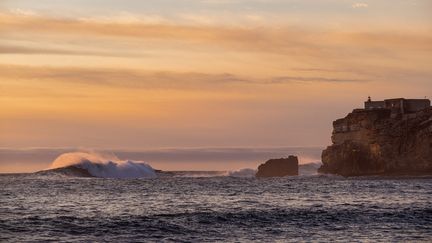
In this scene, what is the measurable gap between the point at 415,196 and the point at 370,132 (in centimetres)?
7841

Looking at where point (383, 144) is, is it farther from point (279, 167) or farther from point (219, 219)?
point (219, 219)

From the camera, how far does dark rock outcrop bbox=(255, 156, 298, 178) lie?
189250mm

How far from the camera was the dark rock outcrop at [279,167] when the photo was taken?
18925cm

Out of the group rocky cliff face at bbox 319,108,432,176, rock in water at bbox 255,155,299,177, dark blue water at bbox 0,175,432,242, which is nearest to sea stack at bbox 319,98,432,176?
rocky cliff face at bbox 319,108,432,176

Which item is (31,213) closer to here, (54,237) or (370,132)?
(54,237)

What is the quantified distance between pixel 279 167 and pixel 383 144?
46.5 metres

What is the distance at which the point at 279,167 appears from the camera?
629 ft

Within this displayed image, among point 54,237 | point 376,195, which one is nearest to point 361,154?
point 376,195

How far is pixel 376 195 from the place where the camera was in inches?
3031

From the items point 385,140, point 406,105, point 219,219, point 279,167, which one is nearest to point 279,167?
point 279,167

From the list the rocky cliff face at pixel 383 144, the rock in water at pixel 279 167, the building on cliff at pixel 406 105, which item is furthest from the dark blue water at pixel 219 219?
the rock in water at pixel 279 167

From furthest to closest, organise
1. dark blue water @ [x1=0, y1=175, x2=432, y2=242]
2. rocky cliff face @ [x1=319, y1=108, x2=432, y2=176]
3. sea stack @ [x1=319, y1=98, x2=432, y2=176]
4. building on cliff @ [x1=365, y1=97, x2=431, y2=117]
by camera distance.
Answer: building on cliff @ [x1=365, y1=97, x2=431, y2=117] < sea stack @ [x1=319, y1=98, x2=432, y2=176] < rocky cliff face @ [x1=319, y1=108, x2=432, y2=176] < dark blue water @ [x1=0, y1=175, x2=432, y2=242]

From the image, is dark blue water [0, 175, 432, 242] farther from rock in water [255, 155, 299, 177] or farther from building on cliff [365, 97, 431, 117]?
rock in water [255, 155, 299, 177]

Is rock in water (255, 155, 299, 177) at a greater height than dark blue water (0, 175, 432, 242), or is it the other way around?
rock in water (255, 155, 299, 177)
